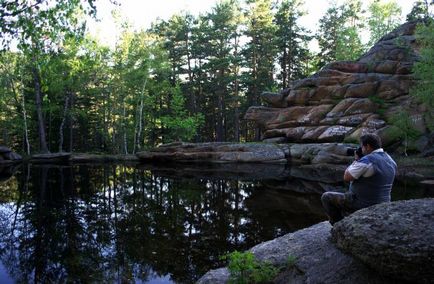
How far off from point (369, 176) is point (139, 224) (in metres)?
8.49

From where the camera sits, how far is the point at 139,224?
11.9 m

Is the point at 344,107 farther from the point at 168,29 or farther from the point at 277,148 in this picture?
the point at 168,29

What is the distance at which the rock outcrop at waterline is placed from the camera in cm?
3478

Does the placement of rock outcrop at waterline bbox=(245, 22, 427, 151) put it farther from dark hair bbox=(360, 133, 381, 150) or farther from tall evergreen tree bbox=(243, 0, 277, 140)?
dark hair bbox=(360, 133, 381, 150)

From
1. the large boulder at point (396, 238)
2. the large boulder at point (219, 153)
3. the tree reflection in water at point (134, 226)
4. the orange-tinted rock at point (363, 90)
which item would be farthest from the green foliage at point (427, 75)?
the large boulder at point (396, 238)

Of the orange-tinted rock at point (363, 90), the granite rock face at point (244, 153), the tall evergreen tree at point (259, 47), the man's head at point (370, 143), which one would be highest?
the tall evergreen tree at point (259, 47)

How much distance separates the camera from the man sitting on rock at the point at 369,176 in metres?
5.20

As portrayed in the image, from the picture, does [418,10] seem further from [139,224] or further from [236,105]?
[139,224]

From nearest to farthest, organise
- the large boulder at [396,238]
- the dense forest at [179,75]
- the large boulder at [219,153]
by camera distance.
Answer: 1. the large boulder at [396,238]
2. the large boulder at [219,153]
3. the dense forest at [179,75]

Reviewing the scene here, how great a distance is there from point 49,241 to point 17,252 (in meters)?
0.97

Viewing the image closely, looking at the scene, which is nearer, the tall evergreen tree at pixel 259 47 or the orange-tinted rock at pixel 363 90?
the orange-tinted rock at pixel 363 90

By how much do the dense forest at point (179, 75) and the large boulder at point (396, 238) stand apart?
39.8m

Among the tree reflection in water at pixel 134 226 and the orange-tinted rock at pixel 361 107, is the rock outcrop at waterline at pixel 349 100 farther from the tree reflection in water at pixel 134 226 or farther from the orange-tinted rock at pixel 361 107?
the tree reflection in water at pixel 134 226

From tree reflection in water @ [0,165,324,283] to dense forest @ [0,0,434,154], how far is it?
26.7m
